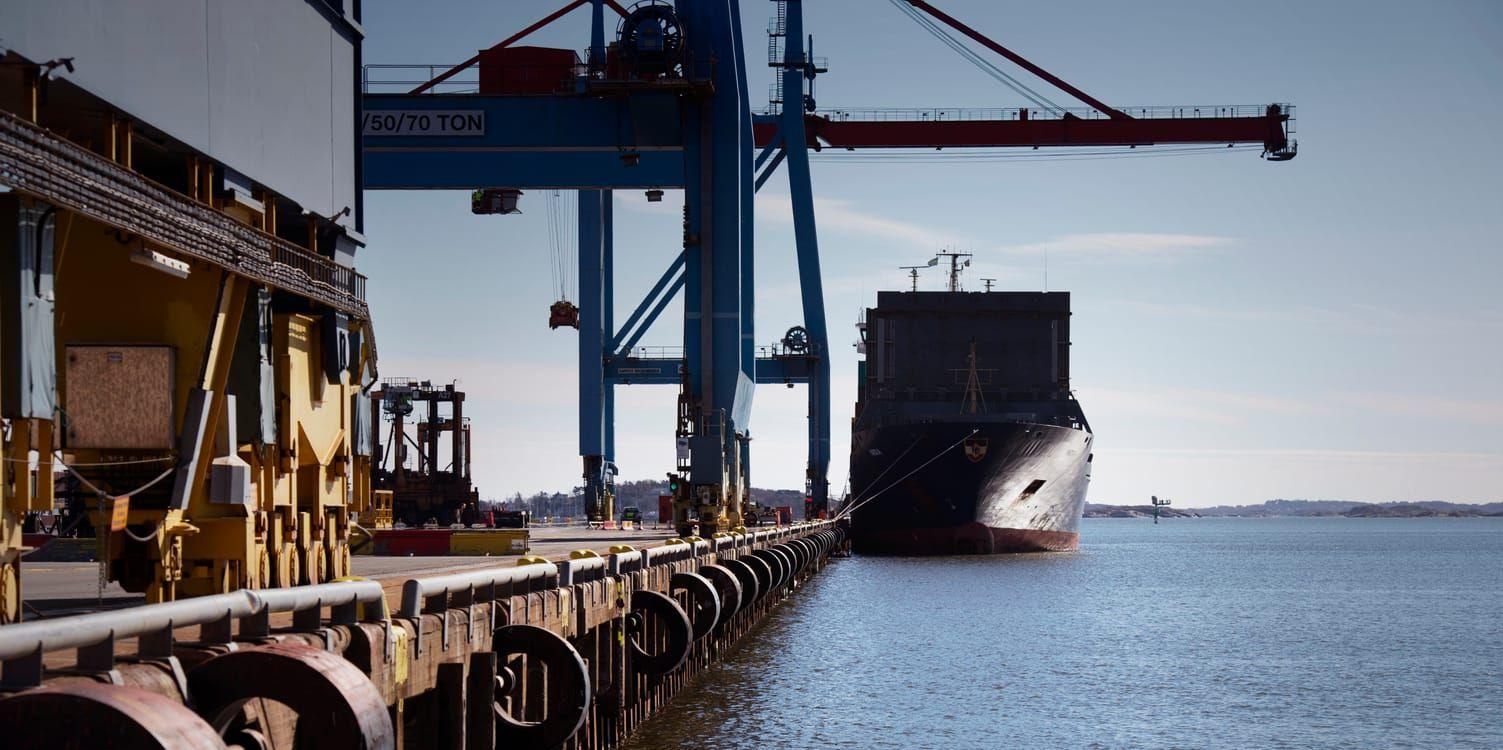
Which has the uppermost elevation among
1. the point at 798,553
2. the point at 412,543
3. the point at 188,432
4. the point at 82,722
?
the point at 188,432

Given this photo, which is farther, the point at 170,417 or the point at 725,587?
the point at 725,587

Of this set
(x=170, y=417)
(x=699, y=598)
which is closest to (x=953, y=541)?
(x=699, y=598)

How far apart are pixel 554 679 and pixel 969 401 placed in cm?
5466

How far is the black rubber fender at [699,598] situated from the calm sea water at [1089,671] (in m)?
1.07

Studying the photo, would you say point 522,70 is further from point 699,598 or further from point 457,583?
point 457,583

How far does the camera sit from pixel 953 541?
5928cm

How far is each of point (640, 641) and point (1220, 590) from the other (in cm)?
3945

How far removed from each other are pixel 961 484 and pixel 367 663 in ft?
164

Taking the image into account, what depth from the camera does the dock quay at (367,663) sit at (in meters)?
5.30

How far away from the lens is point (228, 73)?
14.8 metres

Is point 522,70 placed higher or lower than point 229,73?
higher

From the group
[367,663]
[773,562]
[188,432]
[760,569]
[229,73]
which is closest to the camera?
[367,663]

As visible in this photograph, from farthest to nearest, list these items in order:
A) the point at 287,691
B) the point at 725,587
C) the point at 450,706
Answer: the point at 725,587, the point at 450,706, the point at 287,691

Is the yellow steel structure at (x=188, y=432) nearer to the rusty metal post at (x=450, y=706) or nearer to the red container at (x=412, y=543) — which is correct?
the rusty metal post at (x=450, y=706)
